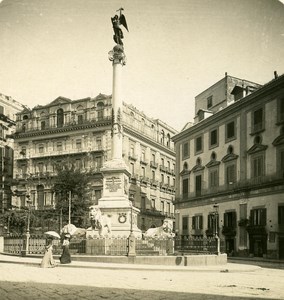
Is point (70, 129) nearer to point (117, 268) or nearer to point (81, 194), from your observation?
point (81, 194)

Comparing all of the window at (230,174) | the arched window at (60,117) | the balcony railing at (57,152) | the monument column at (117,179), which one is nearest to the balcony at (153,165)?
the balcony railing at (57,152)

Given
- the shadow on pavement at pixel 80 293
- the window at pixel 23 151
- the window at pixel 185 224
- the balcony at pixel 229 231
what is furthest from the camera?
the window at pixel 23 151

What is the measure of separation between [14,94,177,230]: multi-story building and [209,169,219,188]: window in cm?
1615

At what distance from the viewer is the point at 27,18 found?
44.4 ft

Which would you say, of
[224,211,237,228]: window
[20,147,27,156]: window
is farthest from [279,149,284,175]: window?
[20,147,27,156]: window

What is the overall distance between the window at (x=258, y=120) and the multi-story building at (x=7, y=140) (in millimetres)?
34840

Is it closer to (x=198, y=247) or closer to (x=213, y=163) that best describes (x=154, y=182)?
(x=213, y=163)

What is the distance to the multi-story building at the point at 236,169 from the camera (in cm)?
3347

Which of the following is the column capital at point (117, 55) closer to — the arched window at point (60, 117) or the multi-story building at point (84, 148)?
the multi-story building at point (84, 148)

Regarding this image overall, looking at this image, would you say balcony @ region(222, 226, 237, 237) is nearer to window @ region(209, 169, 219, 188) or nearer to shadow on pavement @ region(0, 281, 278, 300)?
window @ region(209, 169, 219, 188)

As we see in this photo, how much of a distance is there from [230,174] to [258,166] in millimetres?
4134

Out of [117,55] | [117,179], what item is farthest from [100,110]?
[117,179]

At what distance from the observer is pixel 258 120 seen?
35781 millimetres

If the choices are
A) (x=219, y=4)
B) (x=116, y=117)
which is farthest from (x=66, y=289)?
(x=116, y=117)
